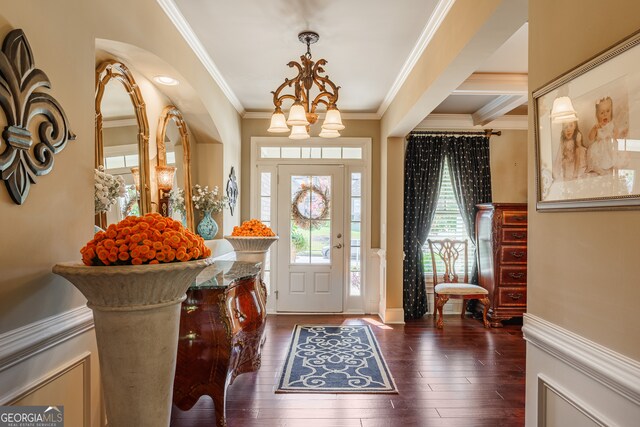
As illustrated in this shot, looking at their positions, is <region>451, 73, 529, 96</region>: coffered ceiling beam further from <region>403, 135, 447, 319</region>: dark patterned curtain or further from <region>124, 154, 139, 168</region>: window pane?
<region>124, 154, 139, 168</region>: window pane

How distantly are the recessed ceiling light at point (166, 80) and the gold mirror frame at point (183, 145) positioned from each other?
26 cm

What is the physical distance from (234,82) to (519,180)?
396cm

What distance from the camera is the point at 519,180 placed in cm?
550

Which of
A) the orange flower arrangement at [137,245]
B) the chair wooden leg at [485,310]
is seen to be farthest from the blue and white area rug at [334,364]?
the orange flower arrangement at [137,245]

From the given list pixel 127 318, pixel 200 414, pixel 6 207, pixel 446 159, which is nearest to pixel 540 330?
pixel 127 318

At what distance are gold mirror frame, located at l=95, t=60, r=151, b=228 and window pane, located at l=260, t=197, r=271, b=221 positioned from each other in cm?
261

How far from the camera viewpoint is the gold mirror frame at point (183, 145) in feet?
10.5

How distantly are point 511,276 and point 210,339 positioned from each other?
395 centimetres

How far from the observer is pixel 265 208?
550cm

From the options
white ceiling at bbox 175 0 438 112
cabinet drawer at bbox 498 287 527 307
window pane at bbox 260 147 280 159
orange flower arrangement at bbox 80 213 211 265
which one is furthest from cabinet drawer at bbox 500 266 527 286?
orange flower arrangement at bbox 80 213 211 265

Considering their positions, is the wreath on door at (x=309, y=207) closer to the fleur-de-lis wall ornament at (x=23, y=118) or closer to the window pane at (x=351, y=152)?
the window pane at (x=351, y=152)

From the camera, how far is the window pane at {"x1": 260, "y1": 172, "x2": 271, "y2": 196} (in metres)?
5.50

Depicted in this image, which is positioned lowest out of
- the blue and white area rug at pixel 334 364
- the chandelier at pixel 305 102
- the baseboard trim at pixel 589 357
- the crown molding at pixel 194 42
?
the blue and white area rug at pixel 334 364

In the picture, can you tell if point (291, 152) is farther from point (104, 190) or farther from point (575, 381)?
point (575, 381)
